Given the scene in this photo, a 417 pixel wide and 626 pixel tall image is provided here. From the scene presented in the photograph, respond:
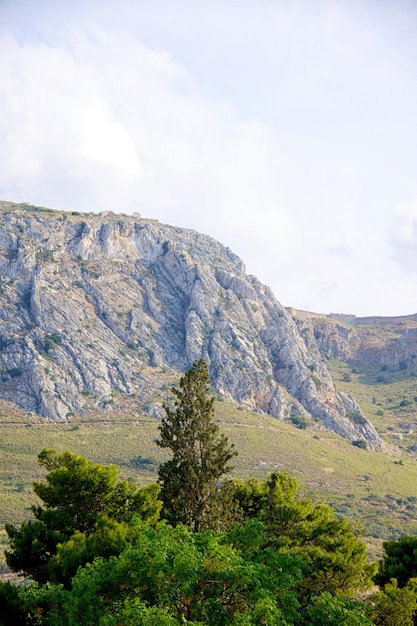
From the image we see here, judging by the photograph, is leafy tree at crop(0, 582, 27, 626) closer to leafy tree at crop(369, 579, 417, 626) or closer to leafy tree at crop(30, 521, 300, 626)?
leafy tree at crop(30, 521, 300, 626)

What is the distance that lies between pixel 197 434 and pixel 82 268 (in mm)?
115936

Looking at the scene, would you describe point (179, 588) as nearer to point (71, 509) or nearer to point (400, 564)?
point (71, 509)

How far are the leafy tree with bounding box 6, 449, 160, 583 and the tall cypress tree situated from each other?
1.78 m

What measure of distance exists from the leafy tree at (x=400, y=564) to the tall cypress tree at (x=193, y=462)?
10725 mm

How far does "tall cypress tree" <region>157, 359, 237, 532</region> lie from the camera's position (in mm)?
26828

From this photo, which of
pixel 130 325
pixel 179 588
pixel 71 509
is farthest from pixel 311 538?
pixel 130 325

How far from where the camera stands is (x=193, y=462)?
28.1 m

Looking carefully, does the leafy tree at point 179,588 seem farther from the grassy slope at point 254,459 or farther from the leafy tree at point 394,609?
the grassy slope at point 254,459

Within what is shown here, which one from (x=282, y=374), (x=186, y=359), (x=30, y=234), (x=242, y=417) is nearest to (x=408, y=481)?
(x=242, y=417)

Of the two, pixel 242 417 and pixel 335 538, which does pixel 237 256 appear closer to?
pixel 242 417

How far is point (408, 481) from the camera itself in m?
100

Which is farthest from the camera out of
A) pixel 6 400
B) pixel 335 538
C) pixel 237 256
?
pixel 237 256

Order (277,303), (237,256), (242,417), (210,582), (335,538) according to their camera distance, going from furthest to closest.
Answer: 1. (237,256)
2. (277,303)
3. (242,417)
4. (335,538)
5. (210,582)

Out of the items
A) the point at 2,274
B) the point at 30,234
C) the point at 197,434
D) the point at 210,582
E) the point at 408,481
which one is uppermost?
the point at 30,234
